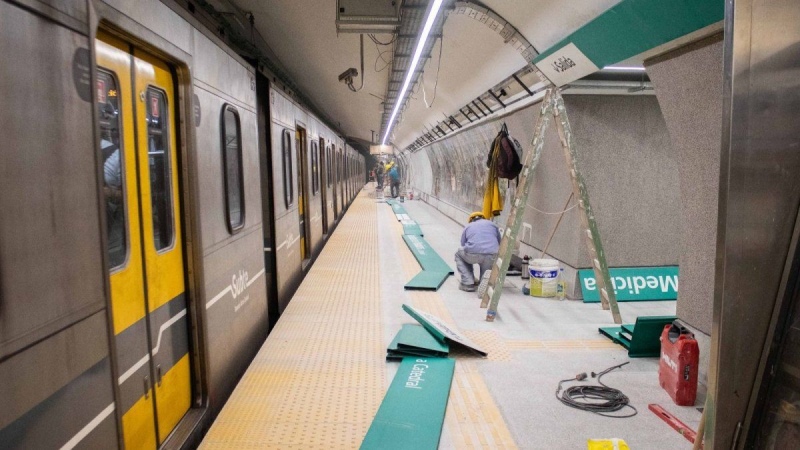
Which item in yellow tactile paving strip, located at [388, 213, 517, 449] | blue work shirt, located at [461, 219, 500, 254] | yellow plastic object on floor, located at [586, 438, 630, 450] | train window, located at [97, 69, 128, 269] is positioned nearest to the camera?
train window, located at [97, 69, 128, 269]

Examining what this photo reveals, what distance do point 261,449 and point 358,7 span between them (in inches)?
161

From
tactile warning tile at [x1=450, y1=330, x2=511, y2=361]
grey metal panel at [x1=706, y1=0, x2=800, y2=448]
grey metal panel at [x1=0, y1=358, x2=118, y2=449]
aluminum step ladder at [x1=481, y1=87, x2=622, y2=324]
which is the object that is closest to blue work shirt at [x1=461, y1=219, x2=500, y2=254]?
aluminum step ladder at [x1=481, y1=87, x2=622, y2=324]

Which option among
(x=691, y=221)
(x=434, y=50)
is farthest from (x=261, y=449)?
(x=434, y=50)

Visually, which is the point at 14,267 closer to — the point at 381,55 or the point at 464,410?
the point at 464,410

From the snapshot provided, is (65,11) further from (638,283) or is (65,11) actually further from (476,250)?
(638,283)

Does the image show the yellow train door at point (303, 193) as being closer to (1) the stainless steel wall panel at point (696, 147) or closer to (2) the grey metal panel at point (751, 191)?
(1) the stainless steel wall panel at point (696, 147)

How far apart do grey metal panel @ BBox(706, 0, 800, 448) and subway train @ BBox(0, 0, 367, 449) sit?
208 cm

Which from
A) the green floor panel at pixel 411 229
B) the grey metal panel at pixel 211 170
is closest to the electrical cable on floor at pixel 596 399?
the grey metal panel at pixel 211 170

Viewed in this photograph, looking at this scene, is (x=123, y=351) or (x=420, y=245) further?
(x=420, y=245)

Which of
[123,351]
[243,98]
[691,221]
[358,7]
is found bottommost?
[123,351]

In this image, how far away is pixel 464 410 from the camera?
10.9 ft

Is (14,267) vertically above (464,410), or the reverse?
(14,267)

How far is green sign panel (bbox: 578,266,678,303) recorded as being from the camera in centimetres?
617

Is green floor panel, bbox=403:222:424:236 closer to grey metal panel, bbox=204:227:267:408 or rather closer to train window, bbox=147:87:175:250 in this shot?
grey metal panel, bbox=204:227:267:408
